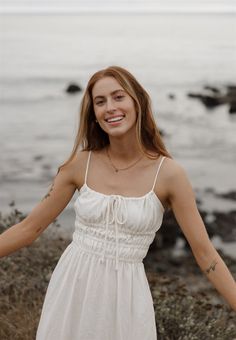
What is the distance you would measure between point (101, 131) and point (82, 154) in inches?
4.1

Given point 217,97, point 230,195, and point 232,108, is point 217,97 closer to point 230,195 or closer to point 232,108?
point 232,108

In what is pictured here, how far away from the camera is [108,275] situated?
2193 millimetres

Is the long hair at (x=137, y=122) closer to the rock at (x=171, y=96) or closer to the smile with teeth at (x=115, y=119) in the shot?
the smile with teeth at (x=115, y=119)

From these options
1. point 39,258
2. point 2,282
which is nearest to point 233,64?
point 39,258

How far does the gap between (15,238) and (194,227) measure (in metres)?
0.62

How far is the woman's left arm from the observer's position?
2174mm

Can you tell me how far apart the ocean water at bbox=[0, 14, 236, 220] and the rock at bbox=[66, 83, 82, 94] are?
38 mm

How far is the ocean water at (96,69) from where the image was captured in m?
5.53

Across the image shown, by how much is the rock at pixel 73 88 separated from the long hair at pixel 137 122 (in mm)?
3277

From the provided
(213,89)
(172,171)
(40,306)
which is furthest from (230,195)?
(172,171)

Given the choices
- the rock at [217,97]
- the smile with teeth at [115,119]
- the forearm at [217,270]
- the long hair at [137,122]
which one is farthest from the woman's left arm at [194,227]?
the rock at [217,97]

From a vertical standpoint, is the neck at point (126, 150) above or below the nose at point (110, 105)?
below

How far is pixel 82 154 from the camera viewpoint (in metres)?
2.32

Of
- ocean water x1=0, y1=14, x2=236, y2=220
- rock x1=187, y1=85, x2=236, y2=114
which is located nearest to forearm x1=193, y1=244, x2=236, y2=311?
ocean water x1=0, y1=14, x2=236, y2=220
